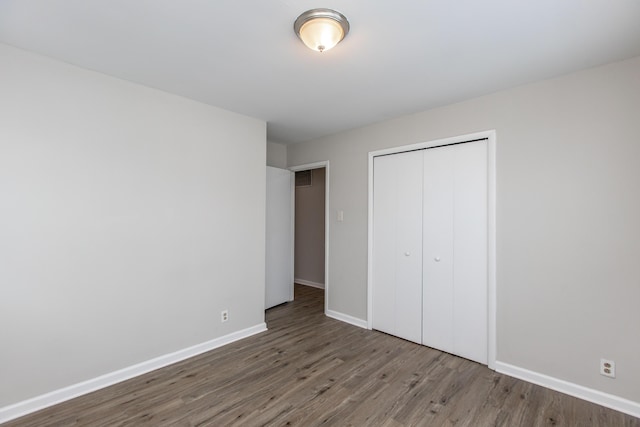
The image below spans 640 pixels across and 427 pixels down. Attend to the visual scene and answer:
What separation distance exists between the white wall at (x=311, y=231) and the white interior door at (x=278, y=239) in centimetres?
110

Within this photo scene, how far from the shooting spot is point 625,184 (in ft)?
6.79

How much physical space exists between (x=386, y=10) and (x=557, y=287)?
238 cm

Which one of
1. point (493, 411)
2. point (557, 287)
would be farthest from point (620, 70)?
point (493, 411)

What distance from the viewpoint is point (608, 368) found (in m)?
2.11

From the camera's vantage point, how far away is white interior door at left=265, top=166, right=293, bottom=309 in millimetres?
4227

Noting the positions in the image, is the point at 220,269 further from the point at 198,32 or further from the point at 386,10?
the point at 386,10

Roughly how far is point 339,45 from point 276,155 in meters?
2.73

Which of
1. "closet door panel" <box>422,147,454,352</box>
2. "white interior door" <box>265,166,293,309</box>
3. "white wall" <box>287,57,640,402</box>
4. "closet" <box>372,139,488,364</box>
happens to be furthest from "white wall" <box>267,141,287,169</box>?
"white wall" <box>287,57,640,402</box>

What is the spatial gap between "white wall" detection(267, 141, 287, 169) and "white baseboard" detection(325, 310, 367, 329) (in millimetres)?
2285

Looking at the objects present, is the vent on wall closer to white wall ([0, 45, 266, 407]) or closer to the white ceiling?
white wall ([0, 45, 266, 407])

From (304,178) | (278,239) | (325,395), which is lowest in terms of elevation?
(325,395)

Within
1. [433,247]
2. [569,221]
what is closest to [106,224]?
[433,247]

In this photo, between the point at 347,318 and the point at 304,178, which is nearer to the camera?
the point at 347,318

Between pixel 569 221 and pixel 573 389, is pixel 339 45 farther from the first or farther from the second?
pixel 573 389
